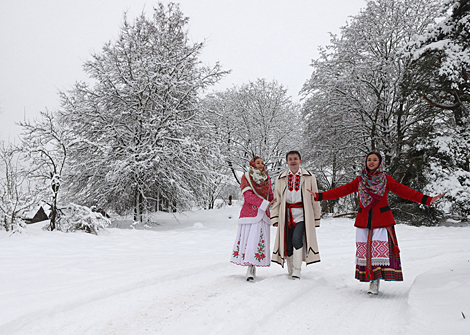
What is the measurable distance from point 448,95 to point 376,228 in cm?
1008

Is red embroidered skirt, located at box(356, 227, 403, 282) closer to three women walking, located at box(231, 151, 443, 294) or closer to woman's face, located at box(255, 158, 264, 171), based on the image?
three women walking, located at box(231, 151, 443, 294)

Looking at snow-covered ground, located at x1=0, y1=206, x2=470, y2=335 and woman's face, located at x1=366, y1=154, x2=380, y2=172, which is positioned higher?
woman's face, located at x1=366, y1=154, x2=380, y2=172

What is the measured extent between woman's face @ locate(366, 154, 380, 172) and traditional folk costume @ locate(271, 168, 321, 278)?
93 centimetres

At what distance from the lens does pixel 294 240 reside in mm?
4832

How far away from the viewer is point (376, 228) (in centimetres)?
421

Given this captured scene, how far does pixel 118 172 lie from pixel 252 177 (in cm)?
780

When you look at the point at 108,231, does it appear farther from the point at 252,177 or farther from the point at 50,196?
the point at 252,177

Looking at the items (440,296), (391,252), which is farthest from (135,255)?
(440,296)

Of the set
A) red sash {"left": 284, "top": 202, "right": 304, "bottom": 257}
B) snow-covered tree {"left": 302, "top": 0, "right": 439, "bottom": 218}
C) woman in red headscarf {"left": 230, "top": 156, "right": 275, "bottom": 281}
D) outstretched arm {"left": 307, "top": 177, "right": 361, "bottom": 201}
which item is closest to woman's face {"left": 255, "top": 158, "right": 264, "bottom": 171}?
woman in red headscarf {"left": 230, "top": 156, "right": 275, "bottom": 281}

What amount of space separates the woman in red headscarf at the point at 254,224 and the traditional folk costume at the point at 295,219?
18 cm

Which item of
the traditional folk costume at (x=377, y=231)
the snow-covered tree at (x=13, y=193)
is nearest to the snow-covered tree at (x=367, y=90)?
the traditional folk costume at (x=377, y=231)

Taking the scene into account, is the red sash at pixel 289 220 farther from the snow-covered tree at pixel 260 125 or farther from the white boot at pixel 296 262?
the snow-covered tree at pixel 260 125

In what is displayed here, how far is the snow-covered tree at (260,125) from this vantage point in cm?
2231

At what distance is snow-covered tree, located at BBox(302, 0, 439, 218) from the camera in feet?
45.6
